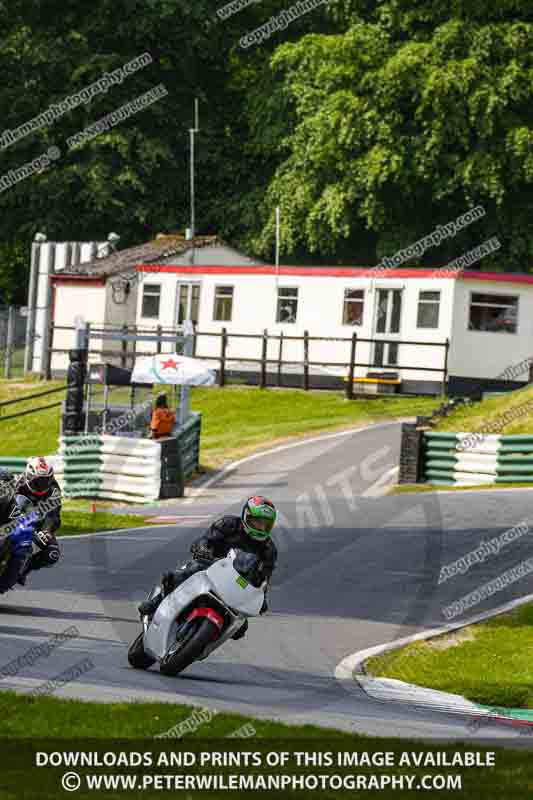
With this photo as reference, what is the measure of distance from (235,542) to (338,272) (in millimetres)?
30715

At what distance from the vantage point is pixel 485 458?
92.4 feet

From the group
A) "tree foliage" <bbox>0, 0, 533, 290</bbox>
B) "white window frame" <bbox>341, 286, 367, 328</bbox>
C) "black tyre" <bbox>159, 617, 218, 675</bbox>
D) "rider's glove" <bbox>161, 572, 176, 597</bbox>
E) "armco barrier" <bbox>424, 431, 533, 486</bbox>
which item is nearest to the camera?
"black tyre" <bbox>159, 617, 218, 675</bbox>

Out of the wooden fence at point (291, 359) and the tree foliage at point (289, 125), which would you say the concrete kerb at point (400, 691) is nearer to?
the wooden fence at point (291, 359)

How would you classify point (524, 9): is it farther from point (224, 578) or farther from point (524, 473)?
point (224, 578)

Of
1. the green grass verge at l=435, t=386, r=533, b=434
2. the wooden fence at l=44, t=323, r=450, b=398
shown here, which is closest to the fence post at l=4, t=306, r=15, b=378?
the wooden fence at l=44, t=323, r=450, b=398

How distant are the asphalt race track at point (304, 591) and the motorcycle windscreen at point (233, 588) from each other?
2.11 feet

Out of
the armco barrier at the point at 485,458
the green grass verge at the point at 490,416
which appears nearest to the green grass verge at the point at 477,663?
the armco barrier at the point at 485,458

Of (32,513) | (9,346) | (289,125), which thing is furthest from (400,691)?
(289,125)

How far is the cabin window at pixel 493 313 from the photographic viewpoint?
41031 mm

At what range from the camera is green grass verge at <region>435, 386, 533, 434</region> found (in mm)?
29828

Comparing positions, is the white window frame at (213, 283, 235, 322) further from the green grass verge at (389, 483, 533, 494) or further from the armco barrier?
the green grass verge at (389, 483, 533, 494)

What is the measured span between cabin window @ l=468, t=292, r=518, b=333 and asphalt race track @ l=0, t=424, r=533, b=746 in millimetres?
10218

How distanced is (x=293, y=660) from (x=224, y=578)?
2723 millimetres

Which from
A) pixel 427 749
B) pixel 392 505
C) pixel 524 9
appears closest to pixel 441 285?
pixel 524 9
